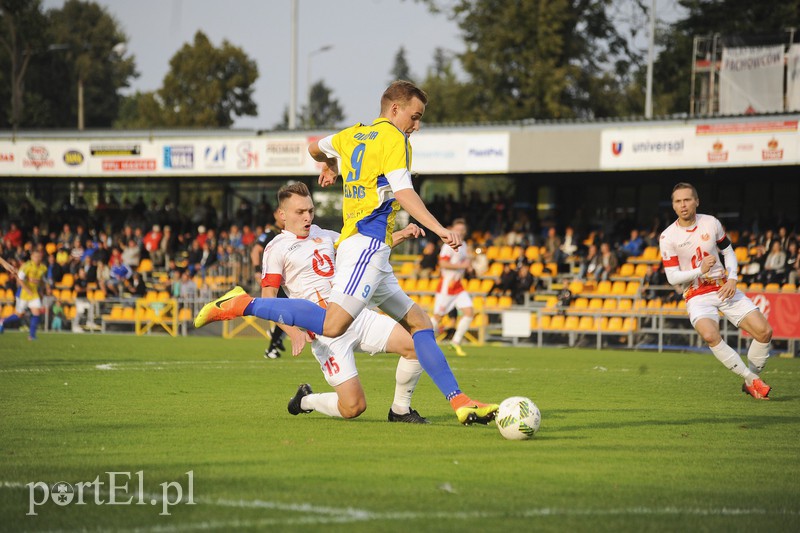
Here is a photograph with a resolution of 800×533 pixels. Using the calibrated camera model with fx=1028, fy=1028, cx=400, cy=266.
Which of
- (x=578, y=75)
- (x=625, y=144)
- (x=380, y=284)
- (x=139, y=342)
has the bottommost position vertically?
(x=139, y=342)

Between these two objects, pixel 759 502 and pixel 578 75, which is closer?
pixel 759 502

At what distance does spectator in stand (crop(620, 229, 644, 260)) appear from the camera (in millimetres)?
29609

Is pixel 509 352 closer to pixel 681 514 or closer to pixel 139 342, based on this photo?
pixel 139 342

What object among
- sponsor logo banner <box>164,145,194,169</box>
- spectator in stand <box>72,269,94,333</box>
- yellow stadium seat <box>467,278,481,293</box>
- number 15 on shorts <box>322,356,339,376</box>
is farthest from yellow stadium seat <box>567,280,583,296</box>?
number 15 on shorts <box>322,356,339,376</box>

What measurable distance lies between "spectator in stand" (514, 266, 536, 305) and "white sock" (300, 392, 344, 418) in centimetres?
1969

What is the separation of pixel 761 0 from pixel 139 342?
3480cm

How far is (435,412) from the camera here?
9.88 meters

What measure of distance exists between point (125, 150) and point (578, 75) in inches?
1012

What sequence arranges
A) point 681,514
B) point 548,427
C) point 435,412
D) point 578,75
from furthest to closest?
point 578,75 < point 435,412 < point 548,427 < point 681,514

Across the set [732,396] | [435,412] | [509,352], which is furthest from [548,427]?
[509,352]

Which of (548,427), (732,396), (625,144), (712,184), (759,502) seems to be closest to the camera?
(759,502)

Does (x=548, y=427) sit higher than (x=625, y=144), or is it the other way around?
(x=625, y=144)

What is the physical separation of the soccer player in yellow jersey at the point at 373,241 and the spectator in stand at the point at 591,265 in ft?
68.5

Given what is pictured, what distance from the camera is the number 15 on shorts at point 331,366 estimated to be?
8.56 m
